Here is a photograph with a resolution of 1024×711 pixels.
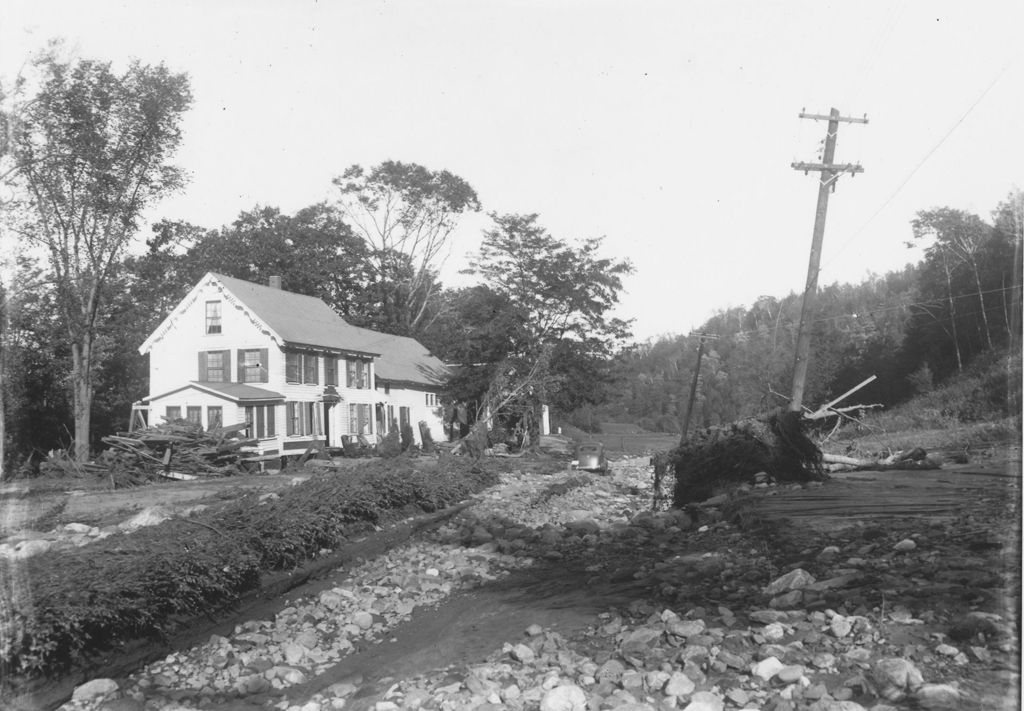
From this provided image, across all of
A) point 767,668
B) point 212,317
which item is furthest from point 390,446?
point 767,668

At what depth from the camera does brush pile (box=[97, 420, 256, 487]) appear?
22141 millimetres

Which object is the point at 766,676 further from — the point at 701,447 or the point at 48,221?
the point at 48,221

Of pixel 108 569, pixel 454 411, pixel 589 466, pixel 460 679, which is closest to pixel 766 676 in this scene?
pixel 460 679

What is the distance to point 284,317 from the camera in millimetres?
32469

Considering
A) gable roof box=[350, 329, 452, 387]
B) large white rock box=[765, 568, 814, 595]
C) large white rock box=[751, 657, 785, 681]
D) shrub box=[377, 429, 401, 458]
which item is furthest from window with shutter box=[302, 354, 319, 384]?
large white rock box=[751, 657, 785, 681]

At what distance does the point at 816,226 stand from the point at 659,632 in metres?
15.1

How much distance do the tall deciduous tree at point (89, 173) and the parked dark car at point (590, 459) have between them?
48.1ft

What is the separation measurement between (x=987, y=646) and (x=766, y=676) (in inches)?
58.3

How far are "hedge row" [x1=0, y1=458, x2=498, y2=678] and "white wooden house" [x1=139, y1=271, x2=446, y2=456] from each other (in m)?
15.5

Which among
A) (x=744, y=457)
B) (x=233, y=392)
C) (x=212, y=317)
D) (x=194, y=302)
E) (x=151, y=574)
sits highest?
(x=194, y=302)

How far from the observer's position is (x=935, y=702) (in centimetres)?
507

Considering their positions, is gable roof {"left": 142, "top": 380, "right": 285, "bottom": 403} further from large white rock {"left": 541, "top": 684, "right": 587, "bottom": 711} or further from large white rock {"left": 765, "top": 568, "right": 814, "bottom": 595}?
large white rock {"left": 541, "top": 684, "right": 587, "bottom": 711}

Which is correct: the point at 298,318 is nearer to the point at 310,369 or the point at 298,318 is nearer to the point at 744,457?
the point at 310,369

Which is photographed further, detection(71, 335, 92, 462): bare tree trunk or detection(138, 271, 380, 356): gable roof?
detection(138, 271, 380, 356): gable roof
